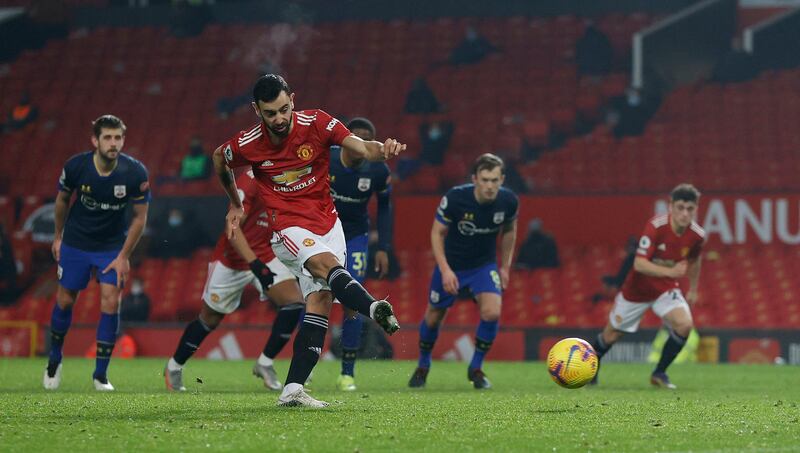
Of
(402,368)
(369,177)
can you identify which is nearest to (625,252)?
(402,368)

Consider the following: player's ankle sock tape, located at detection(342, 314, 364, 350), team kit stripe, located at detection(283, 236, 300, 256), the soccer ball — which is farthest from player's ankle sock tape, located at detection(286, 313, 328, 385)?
player's ankle sock tape, located at detection(342, 314, 364, 350)

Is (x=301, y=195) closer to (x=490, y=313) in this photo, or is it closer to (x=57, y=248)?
(x=57, y=248)

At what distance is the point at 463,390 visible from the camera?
10711mm

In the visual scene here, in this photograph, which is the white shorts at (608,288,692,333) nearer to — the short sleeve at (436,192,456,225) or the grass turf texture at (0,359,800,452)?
the grass turf texture at (0,359,800,452)

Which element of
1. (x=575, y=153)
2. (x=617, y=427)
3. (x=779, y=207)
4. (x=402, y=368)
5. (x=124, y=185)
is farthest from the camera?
(x=575, y=153)

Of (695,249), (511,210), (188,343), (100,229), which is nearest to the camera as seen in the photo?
(188,343)

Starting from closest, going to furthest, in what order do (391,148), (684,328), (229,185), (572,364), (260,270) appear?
(391,148), (229,185), (572,364), (260,270), (684,328)

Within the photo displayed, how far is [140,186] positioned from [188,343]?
1399mm

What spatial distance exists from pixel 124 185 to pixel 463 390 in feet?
11.2

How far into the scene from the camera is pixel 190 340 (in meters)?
10.4

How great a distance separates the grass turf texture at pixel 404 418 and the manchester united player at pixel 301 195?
1.64 ft

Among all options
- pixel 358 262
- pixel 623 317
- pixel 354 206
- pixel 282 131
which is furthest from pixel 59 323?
pixel 623 317

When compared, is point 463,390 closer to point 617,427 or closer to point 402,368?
point 402,368

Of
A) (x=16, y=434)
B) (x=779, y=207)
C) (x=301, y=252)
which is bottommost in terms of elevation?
(x=16, y=434)
